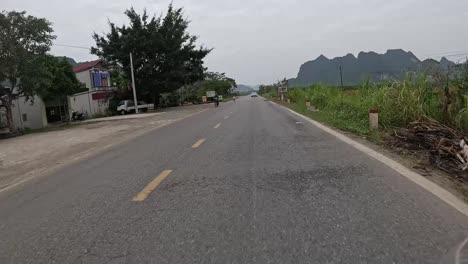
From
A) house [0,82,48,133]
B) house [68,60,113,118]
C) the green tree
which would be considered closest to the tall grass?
the green tree

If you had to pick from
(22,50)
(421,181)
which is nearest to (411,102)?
(421,181)

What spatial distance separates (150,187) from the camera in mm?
7406

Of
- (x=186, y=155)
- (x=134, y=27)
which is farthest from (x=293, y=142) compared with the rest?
(x=134, y=27)

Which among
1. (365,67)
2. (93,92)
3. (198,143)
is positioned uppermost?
(365,67)

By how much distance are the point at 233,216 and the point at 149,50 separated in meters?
48.9

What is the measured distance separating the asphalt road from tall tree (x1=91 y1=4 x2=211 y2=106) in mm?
44165

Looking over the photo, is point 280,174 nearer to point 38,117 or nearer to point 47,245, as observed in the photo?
point 47,245

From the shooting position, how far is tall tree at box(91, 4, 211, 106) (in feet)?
170

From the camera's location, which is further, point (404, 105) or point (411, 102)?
point (404, 105)

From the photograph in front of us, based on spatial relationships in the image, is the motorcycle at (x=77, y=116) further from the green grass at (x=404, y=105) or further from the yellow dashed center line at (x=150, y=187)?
the yellow dashed center line at (x=150, y=187)

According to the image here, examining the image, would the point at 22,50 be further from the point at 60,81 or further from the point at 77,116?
the point at 77,116

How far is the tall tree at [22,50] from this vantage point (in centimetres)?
2623

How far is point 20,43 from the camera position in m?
26.9

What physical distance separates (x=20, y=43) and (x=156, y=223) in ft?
83.9
